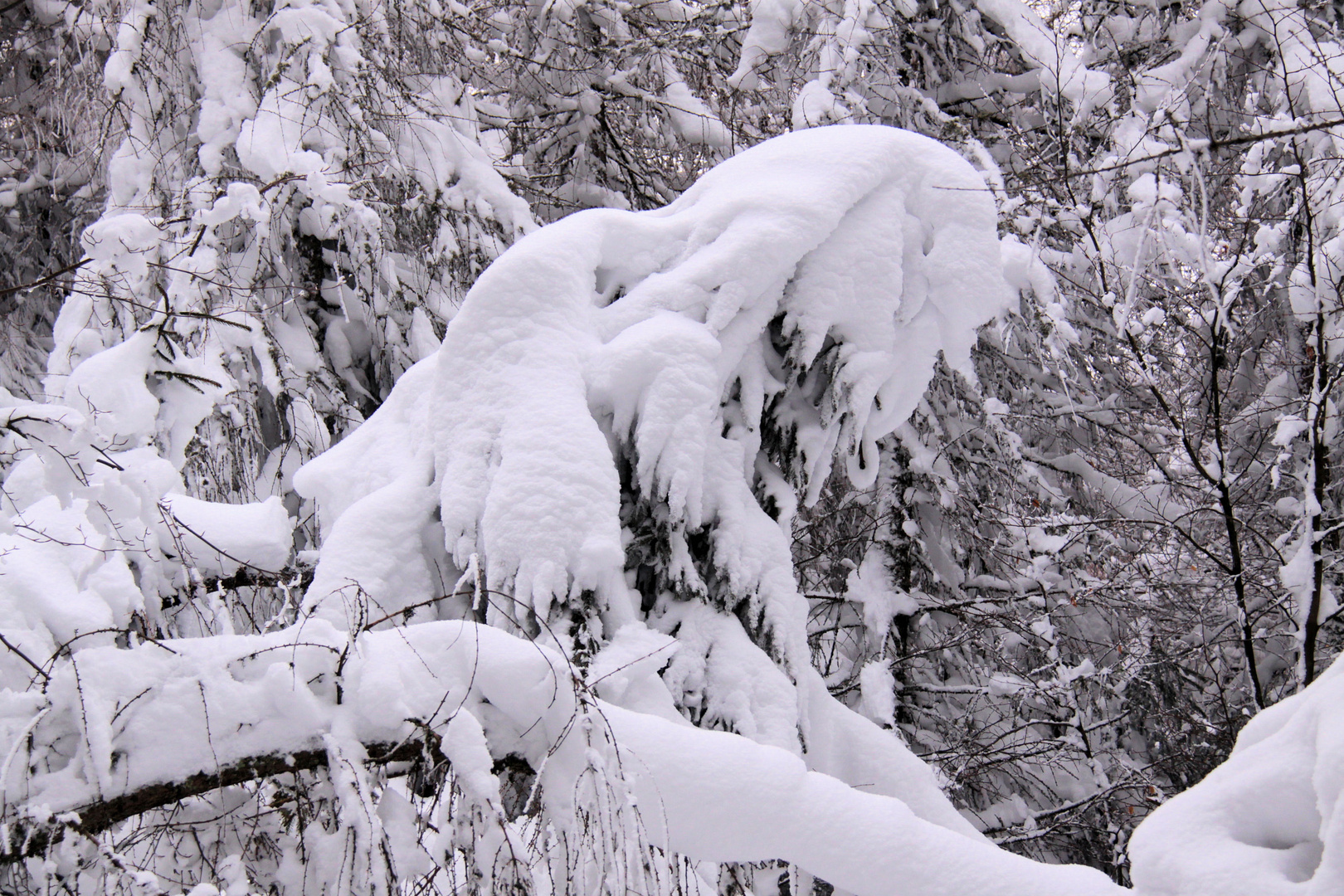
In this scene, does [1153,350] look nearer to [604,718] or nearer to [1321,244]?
[1321,244]

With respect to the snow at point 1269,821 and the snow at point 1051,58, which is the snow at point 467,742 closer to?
the snow at point 1269,821

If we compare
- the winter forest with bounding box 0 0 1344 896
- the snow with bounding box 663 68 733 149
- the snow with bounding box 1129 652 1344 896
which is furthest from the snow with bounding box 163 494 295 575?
the snow with bounding box 663 68 733 149

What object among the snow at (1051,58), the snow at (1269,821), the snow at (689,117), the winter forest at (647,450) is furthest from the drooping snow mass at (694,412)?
the snow at (689,117)

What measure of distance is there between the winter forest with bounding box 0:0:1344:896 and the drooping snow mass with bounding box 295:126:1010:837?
0.05 feet

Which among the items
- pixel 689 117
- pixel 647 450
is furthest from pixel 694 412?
pixel 689 117

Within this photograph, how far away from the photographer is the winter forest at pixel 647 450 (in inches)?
69.6

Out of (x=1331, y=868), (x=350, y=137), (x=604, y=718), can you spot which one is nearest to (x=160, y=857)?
(x=604, y=718)

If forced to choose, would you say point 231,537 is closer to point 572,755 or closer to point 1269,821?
point 572,755

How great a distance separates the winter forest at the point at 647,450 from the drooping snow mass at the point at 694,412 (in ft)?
0.05

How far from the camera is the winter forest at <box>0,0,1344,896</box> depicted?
1.77m

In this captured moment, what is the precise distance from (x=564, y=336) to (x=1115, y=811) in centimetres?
554

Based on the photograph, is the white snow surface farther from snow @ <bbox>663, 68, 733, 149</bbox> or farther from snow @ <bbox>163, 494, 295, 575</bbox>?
snow @ <bbox>663, 68, 733, 149</bbox>

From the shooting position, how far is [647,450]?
289 centimetres

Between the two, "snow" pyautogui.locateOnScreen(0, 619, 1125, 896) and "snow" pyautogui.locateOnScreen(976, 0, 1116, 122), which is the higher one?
"snow" pyautogui.locateOnScreen(976, 0, 1116, 122)
